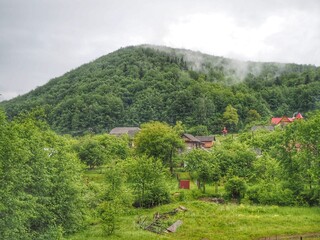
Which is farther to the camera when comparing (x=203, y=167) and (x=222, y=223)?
(x=203, y=167)

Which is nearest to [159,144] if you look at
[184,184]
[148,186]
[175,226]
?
[184,184]

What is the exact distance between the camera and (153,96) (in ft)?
385

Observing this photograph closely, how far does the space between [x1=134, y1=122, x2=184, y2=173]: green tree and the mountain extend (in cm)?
4913

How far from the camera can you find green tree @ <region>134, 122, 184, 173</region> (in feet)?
170

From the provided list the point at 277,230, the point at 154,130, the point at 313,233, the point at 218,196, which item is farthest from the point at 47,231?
the point at 154,130

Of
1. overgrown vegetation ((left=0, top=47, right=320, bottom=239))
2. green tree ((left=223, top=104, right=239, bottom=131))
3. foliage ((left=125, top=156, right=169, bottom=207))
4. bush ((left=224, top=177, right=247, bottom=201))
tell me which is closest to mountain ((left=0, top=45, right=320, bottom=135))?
green tree ((left=223, top=104, right=239, bottom=131))

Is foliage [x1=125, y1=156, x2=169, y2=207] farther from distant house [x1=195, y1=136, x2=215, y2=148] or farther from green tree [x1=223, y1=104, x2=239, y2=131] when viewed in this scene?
green tree [x1=223, y1=104, x2=239, y2=131]

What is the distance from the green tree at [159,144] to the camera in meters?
51.7

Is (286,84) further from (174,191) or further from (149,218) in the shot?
(149,218)

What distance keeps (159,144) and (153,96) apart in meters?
66.8

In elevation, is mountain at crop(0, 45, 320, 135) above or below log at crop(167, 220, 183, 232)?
→ above

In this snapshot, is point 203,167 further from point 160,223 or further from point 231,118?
point 231,118

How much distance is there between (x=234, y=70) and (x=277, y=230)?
15510 centimetres

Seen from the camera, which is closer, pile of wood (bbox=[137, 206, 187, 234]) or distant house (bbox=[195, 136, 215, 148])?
pile of wood (bbox=[137, 206, 187, 234])
